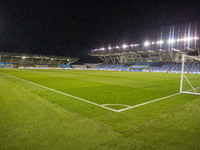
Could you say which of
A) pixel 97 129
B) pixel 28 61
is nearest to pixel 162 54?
pixel 97 129

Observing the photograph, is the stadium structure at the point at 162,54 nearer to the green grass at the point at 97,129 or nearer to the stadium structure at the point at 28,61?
the stadium structure at the point at 28,61

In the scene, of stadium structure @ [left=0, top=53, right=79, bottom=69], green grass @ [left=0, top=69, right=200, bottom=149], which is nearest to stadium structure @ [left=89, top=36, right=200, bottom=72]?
stadium structure @ [left=0, top=53, right=79, bottom=69]

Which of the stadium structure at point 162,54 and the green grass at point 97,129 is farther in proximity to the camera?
the stadium structure at point 162,54

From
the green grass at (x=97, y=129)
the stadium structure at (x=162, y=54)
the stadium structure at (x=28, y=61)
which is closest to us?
the green grass at (x=97, y=129)

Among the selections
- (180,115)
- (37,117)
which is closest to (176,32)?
(180,115)

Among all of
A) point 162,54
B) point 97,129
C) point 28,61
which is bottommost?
point 97,129

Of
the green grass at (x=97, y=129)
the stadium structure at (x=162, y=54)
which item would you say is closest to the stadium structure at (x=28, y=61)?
the stadium structure at (x=162, y=54)

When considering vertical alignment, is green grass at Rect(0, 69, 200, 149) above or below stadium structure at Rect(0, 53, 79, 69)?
below

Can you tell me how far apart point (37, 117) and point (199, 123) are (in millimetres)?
5161

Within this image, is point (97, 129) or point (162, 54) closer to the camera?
point (97, 129)

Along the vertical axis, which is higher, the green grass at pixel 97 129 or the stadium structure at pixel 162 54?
the stadium structure at pixel 162 54

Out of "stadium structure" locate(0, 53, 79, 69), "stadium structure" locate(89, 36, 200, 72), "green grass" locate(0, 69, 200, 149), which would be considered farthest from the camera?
"stadium structure" locate(0, 53, 79, 69)

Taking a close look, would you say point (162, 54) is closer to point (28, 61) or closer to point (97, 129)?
point (97, 129)

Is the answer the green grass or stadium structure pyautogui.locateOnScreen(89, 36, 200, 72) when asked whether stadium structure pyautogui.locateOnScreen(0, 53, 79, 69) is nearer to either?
stadium structure pyautogui.locateOnScreen(89, 36, 200, 72)
